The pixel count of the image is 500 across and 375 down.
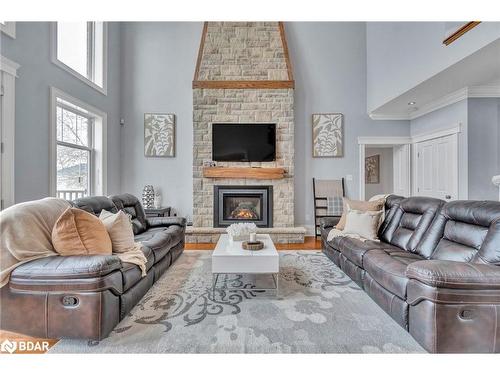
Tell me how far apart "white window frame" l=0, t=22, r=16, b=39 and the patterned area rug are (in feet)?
9.99

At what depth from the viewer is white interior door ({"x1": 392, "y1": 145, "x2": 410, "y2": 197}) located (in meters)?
5.19

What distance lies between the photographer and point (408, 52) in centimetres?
380

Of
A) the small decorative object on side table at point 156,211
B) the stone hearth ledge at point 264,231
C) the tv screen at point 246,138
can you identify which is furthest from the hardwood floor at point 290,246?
the tv screen at point 246,138

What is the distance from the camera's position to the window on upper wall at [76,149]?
3603 millimetres

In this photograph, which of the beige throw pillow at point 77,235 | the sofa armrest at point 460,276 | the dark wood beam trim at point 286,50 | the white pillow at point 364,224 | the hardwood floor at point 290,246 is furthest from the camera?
the dark wood beam trim at point 286,50

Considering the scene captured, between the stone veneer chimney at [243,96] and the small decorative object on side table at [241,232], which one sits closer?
the small decorative object on side table at [241,232]

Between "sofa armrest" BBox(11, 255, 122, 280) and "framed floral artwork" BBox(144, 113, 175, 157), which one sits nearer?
"sofa armrest" BBox(11, 255, 122, 280)

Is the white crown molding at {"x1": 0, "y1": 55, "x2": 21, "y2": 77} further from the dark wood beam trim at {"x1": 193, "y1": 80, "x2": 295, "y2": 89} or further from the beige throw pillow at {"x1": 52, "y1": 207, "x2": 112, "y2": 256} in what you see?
the dark wood beam trim at {"x1": 193, "y1": 80, "x2": 295, "y2": 89}

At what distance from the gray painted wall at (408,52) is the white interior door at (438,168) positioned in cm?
116

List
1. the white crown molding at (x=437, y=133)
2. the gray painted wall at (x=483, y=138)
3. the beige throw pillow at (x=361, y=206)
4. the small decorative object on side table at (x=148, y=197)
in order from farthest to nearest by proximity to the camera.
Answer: the small decorative object on side table at (x=148, y=197)
the white crown molding at (x=437, y=133)
the gray painted wall at (x=483, y=138)
the beige throw pillow at (x=361, y=206)

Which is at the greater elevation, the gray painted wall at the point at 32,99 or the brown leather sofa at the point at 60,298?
the gray painted wall at the point at 32,99

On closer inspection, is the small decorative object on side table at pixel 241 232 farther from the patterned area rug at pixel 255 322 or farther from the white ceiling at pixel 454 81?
the white ceiling at pixel 454 81

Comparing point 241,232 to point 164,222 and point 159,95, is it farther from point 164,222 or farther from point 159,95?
point 159,95

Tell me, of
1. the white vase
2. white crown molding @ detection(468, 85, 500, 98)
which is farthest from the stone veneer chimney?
white crown molding @ detection(468, 85, 500, 98)
